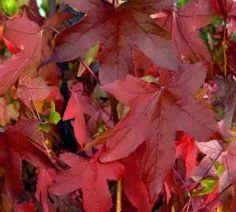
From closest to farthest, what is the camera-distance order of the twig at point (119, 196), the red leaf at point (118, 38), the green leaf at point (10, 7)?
the red leaf at point (118, 38), the twig at point (119, 196), the green leaf at point (10, 7)

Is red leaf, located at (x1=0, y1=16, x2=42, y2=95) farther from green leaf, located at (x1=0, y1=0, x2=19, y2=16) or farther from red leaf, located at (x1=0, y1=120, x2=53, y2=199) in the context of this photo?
green leaf, located at (x1=0, y1=0, x2=19, y2=16)

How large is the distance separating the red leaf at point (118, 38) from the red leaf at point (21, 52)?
8 cm

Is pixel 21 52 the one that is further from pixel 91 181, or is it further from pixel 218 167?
pixel 218 167

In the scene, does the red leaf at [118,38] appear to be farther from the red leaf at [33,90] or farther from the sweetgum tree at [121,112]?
the red leaf at [33,90]

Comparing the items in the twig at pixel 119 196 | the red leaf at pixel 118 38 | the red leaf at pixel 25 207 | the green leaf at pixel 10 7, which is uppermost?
the red leaf at pixel 118 38

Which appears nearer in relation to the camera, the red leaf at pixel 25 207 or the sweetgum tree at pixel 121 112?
the sweetgum tree at pixel 121 112

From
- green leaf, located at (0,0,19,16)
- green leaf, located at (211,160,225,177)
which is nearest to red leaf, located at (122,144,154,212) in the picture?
green leaf, located at (211,160,225,177)

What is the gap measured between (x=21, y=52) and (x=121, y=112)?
151 millimetres

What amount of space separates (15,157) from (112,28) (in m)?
0.22

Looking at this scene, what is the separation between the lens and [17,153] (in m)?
0.83

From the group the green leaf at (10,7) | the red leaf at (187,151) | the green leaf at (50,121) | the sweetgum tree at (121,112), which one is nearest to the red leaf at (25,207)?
the sweetgum tree at (121,112)

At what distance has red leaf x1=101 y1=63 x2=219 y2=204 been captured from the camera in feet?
2.41

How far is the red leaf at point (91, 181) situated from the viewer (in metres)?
0.82

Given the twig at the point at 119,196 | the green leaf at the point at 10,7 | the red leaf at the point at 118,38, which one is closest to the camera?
the red leaf at the point at 118,38
